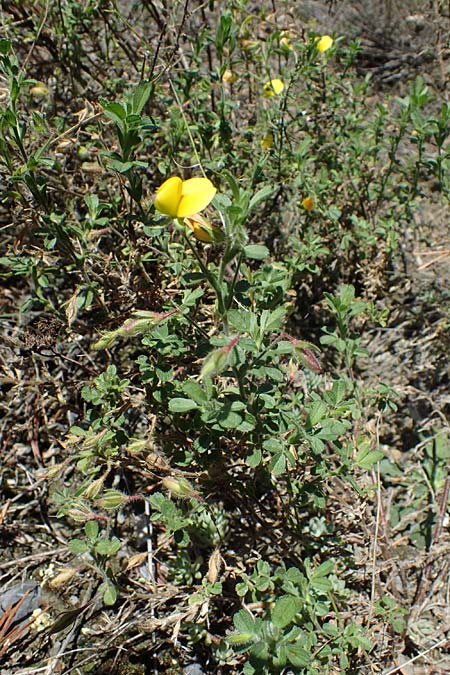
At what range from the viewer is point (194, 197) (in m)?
1.37

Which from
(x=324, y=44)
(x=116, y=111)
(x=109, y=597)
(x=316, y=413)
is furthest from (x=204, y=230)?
(x=324, y=44)

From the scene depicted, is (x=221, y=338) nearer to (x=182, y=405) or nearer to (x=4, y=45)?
(x=182, y=405)

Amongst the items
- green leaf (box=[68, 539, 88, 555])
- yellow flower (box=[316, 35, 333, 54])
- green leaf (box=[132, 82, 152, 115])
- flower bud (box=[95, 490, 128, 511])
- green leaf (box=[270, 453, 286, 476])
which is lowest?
green leaf (box=[68, 539, 88, 555])

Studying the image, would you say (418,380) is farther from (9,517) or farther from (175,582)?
(9,517)

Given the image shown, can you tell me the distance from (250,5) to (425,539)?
3462 mm

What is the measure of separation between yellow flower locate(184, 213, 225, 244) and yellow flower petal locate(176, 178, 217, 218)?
0.03 m

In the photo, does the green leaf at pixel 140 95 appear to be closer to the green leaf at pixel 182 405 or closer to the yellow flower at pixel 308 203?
the green leaf at pixel 182 405

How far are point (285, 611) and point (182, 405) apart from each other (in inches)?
23.3

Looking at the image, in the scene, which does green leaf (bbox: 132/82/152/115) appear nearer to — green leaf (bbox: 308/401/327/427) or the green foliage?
the green foliage

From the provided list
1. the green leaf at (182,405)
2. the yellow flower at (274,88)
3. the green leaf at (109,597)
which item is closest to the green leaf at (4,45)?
the green leaf at (182,405)

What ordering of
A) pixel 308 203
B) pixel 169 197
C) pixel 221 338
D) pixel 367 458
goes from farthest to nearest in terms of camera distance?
pixel 308 203 → pixel 367 458 → pixel 221 338 → pixel 169 197

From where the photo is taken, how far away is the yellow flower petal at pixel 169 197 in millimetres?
1338

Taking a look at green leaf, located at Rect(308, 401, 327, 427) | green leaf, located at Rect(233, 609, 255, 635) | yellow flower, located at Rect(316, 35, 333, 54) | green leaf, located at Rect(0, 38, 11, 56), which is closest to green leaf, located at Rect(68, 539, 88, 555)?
green leaf, located at Rect(233, 609, 255, 635)

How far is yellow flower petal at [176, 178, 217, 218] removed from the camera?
1.34m
